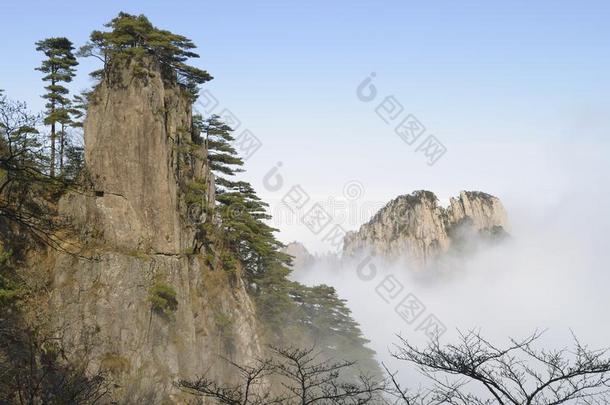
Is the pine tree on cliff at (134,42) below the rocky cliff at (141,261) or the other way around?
the other way around

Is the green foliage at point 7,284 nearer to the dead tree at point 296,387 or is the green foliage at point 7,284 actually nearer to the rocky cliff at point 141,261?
the rocky cliff at point 141,261

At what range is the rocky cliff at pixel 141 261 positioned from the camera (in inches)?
967

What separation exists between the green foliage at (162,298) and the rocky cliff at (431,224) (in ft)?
382

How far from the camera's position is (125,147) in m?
28.4

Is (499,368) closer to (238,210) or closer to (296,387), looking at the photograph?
(296,387)

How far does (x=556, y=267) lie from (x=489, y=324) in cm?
5627

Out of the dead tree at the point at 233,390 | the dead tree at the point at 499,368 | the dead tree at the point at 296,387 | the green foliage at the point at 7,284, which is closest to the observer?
the dead tree at the point at 499,368

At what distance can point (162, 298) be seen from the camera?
26281mm

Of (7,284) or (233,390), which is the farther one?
(7,284)

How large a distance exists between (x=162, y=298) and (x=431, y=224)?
11982 cm

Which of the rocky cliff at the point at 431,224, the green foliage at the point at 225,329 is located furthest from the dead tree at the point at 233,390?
the rocky cliff at the point at 431,224

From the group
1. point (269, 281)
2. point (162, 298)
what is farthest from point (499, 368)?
point (269, 281)

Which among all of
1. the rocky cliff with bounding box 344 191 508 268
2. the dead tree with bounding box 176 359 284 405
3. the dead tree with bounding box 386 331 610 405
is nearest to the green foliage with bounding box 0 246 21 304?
the dead tree with bounding box 176 359 284 405

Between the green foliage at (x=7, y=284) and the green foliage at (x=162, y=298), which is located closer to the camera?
the green foliage at (x=7, y=284)
